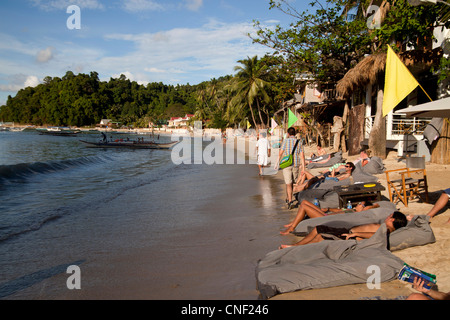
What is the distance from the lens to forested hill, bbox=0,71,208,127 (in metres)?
132

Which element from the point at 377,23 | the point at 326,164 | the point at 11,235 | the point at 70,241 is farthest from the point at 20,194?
the point at 377,23

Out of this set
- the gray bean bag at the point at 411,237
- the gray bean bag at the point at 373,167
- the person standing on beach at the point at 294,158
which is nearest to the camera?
the gray bean bag at the point at 411,237

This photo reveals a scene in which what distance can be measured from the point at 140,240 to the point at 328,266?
3.58 meters

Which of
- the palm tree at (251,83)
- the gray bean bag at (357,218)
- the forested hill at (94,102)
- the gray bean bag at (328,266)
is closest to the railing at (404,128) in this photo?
the gray bean bag at (357,218)

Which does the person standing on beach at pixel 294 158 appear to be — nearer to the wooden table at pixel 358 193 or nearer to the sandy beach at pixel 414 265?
the wooden table at pixel 358 193

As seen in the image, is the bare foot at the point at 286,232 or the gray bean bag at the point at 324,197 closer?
the bare foot at the point at 286,232

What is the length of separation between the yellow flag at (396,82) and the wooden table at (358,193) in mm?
1447

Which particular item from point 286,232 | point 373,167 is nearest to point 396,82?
point 286,232

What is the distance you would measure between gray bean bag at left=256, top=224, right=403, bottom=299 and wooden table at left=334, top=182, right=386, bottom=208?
224 centimetres

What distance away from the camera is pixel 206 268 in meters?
4.54

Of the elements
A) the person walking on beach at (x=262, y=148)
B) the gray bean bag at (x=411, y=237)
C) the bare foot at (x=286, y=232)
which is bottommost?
the bare foot at (x=286, y=232)

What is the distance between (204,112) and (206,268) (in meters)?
80.8

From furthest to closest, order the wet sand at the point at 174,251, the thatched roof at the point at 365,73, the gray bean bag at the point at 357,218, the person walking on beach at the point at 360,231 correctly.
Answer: the thatched roof at the point at 365,73, the gray bean bag at the point at 357,218, the person walking on beach at the point at 360,231, the wet sand at the point at 174,251

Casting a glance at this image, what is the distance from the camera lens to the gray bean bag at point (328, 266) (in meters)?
3.50
